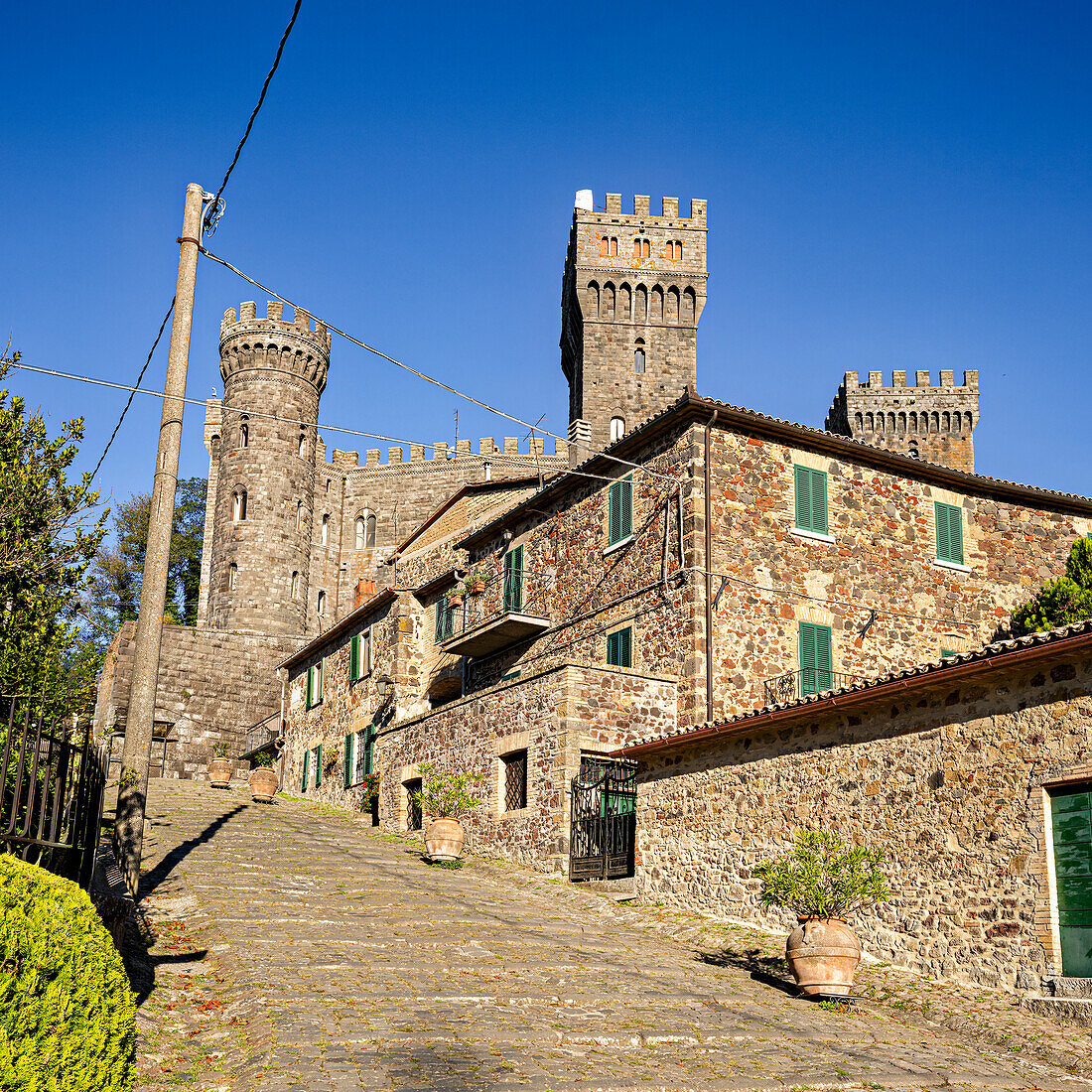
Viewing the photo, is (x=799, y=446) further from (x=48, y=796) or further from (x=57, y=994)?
(x=57, y=994)

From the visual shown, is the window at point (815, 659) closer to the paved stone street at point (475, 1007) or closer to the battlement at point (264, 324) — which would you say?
the paved stone street at point (475, 1007)

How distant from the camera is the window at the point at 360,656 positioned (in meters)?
32.0

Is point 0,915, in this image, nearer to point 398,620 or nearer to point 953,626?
point 953,626

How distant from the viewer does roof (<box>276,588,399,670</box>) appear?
3062cm

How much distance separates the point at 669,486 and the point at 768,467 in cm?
191

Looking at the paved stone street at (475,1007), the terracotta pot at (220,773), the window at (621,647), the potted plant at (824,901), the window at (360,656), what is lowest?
the paved stone street at (475,1007)

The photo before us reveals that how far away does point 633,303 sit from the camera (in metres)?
54.3

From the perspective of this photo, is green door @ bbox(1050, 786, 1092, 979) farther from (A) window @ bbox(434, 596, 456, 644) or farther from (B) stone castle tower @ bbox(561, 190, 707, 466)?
(B) stone castle tower @ bbox(561, 190, 707, 466)

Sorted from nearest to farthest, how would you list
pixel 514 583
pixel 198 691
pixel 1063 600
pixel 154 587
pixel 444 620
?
1. pixel 154 587
2. pixel 1063 600
3. pixel 514 583
4. pixel 444 620
5. pixel 198 691

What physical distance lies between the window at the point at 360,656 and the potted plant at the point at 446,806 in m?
8.90

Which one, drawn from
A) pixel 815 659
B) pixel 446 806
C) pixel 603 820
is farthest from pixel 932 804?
pixel 446 806

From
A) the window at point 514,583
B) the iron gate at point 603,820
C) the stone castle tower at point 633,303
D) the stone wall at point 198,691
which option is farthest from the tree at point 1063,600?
the stone castle tower at point 633,303

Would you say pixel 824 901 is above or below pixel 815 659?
below

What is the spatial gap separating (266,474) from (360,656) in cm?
2444
